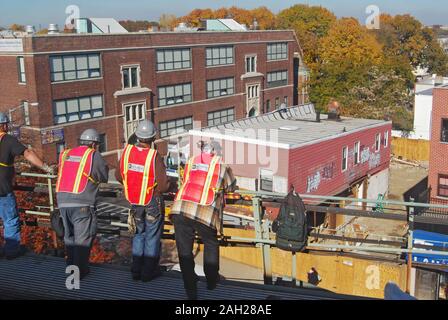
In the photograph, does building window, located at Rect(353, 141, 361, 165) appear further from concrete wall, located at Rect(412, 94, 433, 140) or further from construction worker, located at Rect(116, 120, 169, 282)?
construction worker, located at Rect(116, 120, 169, 282)

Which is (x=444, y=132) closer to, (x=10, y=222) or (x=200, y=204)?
(x=200, y=204)

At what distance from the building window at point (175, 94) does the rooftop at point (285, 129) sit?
12.6 meters

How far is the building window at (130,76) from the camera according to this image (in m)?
41.7

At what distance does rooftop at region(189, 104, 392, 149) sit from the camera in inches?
1038

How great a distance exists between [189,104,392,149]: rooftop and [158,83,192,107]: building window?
1265 centimetres

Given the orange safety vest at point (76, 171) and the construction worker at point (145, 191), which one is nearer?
the construction worker at point (145, 191)

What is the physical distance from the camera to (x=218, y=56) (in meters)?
50.2

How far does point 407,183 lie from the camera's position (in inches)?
1554

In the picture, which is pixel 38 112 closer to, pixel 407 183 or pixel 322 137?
pixel 322 137

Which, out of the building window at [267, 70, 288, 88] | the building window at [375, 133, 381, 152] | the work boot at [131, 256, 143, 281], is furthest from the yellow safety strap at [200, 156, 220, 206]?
the building window at [267, 70, 288, 88]

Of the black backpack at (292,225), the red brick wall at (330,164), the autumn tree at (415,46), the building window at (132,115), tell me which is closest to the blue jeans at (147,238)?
the black backpack at (292,225)

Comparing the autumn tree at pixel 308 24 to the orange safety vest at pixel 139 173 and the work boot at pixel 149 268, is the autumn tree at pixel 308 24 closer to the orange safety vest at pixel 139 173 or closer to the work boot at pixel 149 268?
the work boot at pixel 149 268

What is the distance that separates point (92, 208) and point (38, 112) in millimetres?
30626

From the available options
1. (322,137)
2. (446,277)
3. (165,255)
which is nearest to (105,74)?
(322,137)
